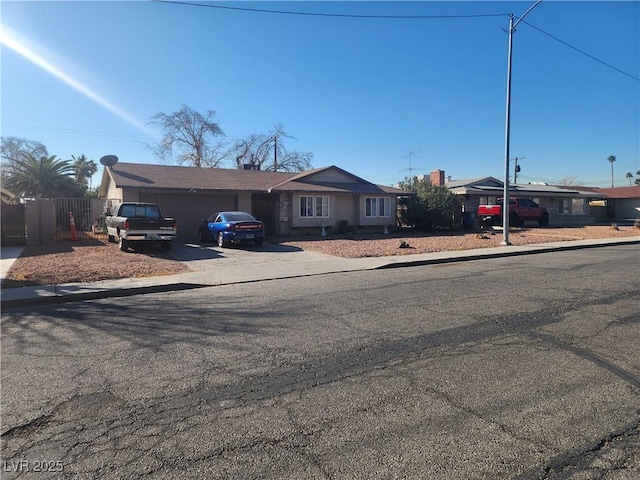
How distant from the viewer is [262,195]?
23766 millimetres

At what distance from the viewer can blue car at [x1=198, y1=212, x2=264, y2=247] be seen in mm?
16609

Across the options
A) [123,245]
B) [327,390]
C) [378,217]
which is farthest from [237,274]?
[378,217]

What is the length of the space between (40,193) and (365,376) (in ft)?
128

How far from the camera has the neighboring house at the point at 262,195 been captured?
68.4 ft

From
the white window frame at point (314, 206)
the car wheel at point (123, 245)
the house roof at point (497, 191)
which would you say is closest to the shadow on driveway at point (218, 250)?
the car wheel at point (123, 245)

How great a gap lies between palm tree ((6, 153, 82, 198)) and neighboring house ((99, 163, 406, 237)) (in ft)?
37.0

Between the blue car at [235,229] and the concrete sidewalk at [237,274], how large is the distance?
88.8 inches

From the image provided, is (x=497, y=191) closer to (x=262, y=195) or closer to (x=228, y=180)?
(x=262, y=195)

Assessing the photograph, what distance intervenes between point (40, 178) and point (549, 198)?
43.9 m

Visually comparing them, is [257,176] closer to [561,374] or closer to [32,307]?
[32,307]

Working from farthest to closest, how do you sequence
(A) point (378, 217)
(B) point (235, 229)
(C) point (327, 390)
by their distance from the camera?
1. (A) point (378, 217)
2. (B) point (235, 229)
3. (C) point (327, 390)

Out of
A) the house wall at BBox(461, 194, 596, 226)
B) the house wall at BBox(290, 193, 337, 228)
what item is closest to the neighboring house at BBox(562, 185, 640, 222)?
the house wall at BBox(461, 194, 596, 226)

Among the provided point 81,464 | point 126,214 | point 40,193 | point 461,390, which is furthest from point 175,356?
point 40,193

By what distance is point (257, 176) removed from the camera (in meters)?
26.3
